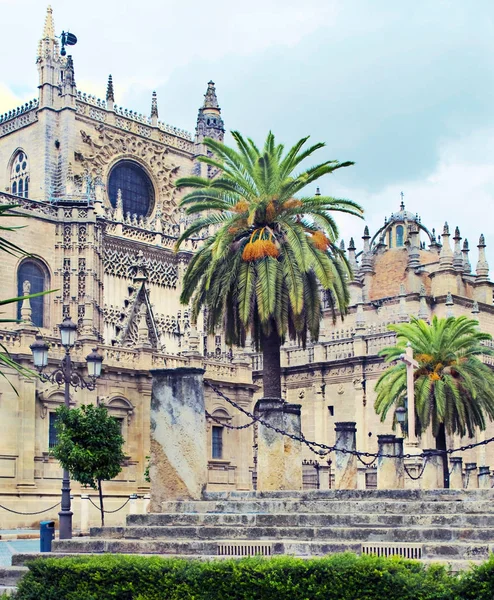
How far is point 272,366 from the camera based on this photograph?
86.8 feet

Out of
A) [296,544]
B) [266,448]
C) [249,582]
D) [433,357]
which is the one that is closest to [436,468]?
[433,357]

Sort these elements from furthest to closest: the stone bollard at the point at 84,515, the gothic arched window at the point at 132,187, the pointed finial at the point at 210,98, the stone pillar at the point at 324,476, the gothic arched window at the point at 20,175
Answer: the pointed finial at the point at 210,98
the gothic arched window at the point at 132,187
the gothic arched window at the point at 20,175
the stone pillar at the point at 324,476
the stone bollard at the point at 84,515

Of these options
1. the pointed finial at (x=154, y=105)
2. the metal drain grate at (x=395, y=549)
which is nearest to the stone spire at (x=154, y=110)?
the pointed finial at (x=154, y=105)

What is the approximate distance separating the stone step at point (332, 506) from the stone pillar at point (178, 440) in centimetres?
32

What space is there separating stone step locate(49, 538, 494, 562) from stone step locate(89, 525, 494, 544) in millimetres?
369

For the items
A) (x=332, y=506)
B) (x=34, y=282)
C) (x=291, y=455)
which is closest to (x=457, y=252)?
(x=34, y=282)

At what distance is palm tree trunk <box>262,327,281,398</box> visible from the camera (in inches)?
1036

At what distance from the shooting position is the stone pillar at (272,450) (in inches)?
806

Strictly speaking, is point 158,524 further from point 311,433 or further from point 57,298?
point 311,433

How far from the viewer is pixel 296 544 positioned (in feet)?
43.4

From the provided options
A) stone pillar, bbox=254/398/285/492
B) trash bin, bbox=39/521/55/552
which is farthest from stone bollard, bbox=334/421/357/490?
trash bin, bbox=39/521/55/552

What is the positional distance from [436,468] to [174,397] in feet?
53.3

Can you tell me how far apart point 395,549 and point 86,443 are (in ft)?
39.8

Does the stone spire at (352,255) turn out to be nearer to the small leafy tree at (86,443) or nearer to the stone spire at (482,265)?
the stone spire at (482,265)
